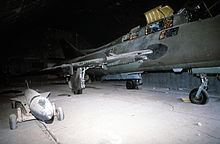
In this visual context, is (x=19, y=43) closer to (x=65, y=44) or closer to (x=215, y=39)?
(x=65, y=44)

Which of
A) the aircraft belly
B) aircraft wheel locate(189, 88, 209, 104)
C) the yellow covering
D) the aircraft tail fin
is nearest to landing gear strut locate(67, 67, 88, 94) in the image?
the aircraft belly

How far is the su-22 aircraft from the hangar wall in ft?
11.6

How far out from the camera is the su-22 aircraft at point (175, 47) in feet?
13.6

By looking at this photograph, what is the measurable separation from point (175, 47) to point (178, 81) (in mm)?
5665

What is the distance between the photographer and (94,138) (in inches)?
104

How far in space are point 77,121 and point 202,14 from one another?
18.2 feet

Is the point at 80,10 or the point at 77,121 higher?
the point at 80,10

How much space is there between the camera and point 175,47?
4832mm

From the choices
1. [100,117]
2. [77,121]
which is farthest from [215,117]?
[77,121]

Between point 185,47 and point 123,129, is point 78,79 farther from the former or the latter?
point 185,47

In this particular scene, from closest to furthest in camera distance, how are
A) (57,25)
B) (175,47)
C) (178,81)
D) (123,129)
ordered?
(123,129)
(175,47)
(178,81)
(57,25)

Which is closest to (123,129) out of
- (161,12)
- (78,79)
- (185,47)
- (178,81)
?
(185,47)

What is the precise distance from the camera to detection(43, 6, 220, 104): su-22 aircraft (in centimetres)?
413

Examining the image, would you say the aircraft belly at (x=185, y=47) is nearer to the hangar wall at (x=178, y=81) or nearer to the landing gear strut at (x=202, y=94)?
the landing gear strut at (x=202, y=94)
